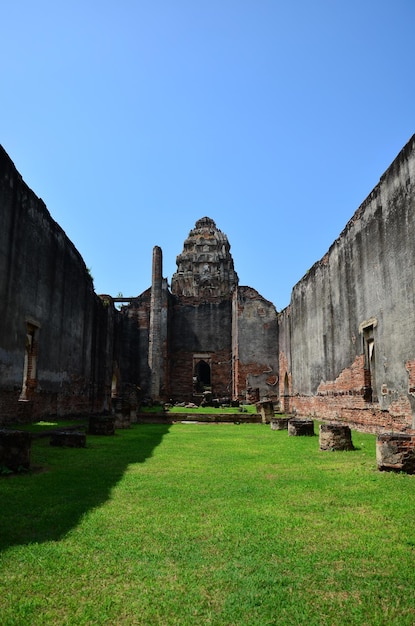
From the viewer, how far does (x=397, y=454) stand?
238 inches

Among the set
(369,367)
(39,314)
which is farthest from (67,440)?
(369,367)

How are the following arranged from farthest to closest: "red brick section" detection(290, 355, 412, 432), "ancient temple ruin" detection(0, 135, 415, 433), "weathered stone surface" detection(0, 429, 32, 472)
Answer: "ancient temple ruin" detection(0, 135, 415, 433) < "red brick section" detection(290, 355, 412, 432) < "weathered stone surface" detection(0, 429, 32, 472)

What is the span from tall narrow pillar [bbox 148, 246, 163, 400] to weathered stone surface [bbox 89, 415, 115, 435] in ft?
53.2

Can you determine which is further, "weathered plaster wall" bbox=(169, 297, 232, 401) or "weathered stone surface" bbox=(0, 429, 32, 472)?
"weathered plaster wall" bbox=(169, 297, 232, 401)

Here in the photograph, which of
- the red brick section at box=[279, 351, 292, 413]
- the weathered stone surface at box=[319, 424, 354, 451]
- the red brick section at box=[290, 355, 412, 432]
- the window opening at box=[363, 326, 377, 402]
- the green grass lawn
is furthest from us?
the red brick section at box=[279, 351, 292, 413]

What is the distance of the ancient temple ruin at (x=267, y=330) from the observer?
10328 mm

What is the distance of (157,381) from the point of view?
2745 centimetres

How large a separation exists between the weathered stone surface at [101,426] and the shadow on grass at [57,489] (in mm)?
2597

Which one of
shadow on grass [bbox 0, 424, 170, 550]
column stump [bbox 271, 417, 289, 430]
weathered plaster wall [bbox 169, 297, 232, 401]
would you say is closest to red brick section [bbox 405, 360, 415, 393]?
column stump [bbox 271, 417, 289, 430]

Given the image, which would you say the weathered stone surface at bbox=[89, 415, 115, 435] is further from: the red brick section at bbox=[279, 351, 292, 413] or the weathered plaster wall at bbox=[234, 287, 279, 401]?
the weathered plaster wall at bbox=[234, 287, 279, 401]

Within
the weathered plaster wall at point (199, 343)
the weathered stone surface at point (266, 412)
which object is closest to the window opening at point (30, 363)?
the weathered stone surface at point (266, 412)

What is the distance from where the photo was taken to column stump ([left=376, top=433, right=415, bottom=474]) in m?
5.97

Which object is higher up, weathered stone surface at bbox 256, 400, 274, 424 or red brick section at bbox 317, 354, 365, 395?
red brick section at bbox 317, 354, 365, 395

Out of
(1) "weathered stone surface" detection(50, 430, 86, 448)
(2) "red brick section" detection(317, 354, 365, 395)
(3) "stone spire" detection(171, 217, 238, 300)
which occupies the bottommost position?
(1) "weathered stone surface" detection(50, 430, 86, 448)
